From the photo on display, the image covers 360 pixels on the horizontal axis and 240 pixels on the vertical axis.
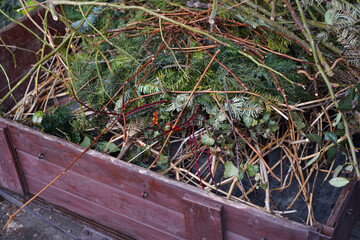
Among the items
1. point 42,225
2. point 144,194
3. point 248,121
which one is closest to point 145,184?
point 144,194

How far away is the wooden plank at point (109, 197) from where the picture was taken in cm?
126

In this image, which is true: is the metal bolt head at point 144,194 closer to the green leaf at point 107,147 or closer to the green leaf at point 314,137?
the green leaf at point 107,147

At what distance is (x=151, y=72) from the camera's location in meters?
1.44

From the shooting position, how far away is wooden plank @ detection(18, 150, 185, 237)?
126 cm

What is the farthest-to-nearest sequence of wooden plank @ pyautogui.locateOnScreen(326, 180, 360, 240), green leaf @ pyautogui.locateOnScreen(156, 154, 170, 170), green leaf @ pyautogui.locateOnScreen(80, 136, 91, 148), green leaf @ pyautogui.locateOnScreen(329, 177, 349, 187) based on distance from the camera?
green leaf @ pyautogui.locateOnScreen(80, 136, 91, 148) → green leaf @ pyautogui.locateOnScreen(156, 154, 170, 170) → green leaf @ pyautogui.locateOnScreen(329, 177, 349, 187) → wooden plank @ pyautogui.locateOnScreen(326, 180, 360, 240)

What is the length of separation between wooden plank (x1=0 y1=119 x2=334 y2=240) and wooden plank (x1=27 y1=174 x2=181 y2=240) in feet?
0.49

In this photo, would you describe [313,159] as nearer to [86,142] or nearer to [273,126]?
[273,126]

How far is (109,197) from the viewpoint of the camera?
1.37m

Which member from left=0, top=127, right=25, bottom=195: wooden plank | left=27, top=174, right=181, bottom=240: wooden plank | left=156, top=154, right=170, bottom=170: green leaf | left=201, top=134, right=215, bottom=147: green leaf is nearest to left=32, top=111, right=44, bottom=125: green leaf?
left=0, top=127, right=25, bottom=195: wooden plank

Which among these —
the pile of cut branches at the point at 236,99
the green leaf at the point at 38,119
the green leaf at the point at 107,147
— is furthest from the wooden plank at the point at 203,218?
the green leaf at the point at 38,119

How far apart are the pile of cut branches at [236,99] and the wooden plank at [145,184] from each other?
0.10m

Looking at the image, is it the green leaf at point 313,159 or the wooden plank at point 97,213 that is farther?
the wooden plank at point 97,213

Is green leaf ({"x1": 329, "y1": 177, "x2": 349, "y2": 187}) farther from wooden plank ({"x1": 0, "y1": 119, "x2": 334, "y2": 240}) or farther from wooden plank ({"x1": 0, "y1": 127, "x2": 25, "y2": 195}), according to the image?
wooden plank ({"x1": 0, "y1": 127, "x2": 25, "y2": 195})

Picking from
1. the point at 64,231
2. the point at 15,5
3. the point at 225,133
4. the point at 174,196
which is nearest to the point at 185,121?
the point at 225,133
